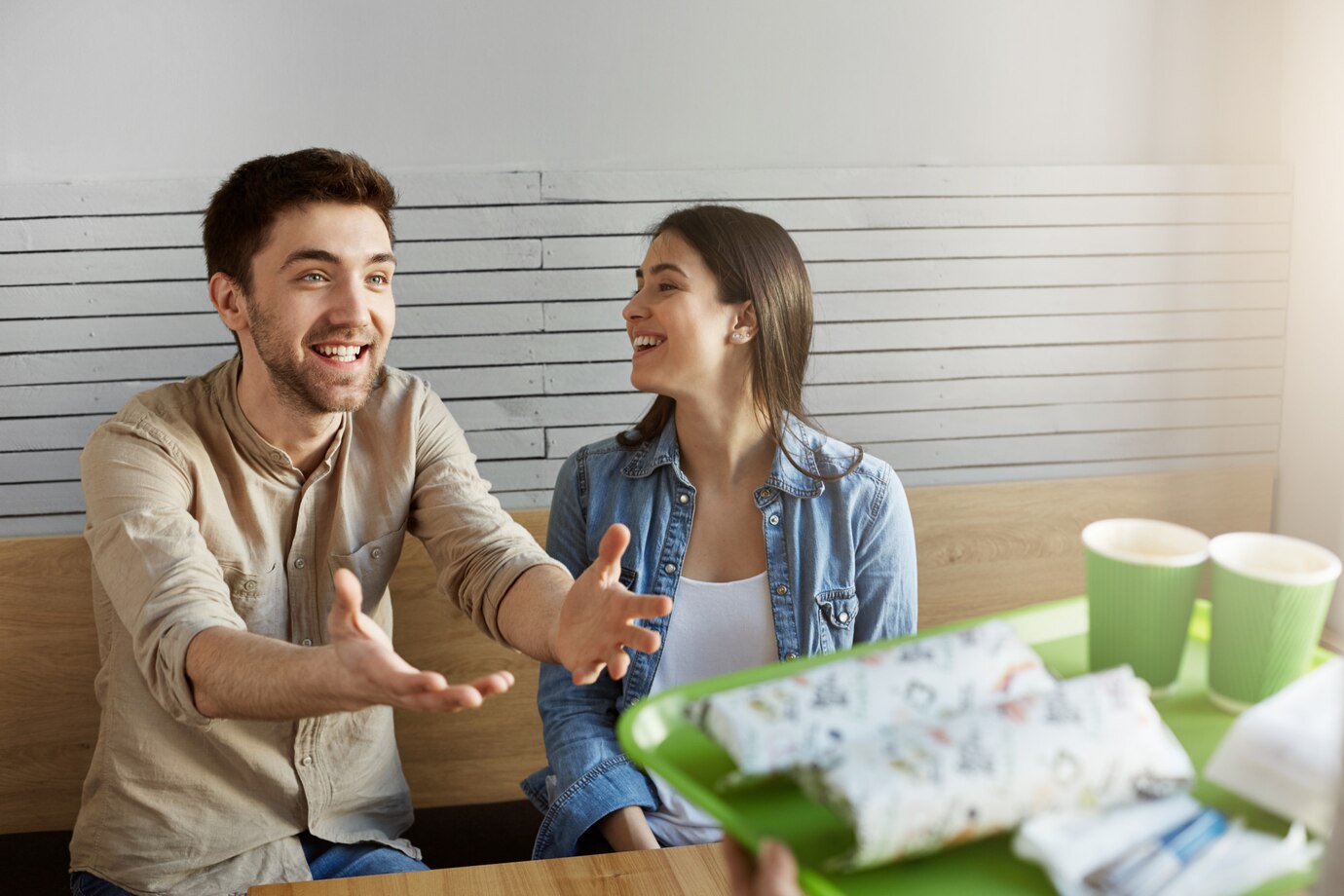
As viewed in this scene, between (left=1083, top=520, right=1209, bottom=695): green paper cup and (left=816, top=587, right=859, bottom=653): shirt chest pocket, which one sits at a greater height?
(left=1083, top=520, right=1209, bottom=695): green paper cup

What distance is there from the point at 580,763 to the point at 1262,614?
1054 mm

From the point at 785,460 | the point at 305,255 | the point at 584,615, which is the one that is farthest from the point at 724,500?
the point at 305,255

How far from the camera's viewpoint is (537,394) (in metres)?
2.28

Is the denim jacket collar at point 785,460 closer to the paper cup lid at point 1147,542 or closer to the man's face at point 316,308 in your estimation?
the man's face at point 316,308

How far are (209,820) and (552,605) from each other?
63cm

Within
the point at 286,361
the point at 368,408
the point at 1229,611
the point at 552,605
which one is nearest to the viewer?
the point at 1229,611

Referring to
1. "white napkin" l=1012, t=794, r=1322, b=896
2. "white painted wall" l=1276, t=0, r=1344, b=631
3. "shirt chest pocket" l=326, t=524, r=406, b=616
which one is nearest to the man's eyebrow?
"shirt chest pocket" l=326, t=524, r=406, b=616

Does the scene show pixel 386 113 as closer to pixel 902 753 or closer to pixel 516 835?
pixel 516 835

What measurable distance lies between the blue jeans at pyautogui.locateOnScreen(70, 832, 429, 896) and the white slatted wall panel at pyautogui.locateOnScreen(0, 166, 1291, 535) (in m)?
0.71

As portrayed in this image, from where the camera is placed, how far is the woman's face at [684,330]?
1.83 meters

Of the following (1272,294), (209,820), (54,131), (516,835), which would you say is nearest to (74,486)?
(54,131)

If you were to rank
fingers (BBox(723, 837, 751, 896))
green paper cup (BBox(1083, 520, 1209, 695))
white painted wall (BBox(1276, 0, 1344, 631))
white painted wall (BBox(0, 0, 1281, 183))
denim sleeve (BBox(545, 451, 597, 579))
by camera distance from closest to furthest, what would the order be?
fingers (BBox(723, 837, 751, 896)) < green paper cup (BBox(1083, 520, 1209, 695)) < denim sleeve (BBox(545, 451, 597, 579)) < white painted wall (BBox(0, 0, 1281, 183)) < white painted wall (BBox(1276, 0, 1344, 631))

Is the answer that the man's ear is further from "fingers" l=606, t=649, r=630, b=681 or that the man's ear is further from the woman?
"fingers" l=606, t=649, r=630, b=681

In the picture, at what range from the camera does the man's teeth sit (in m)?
1.73
